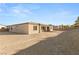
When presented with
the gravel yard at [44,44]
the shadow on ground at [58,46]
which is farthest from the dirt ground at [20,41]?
the shadow on ground at [58,46]

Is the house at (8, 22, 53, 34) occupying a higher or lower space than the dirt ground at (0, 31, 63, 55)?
higher

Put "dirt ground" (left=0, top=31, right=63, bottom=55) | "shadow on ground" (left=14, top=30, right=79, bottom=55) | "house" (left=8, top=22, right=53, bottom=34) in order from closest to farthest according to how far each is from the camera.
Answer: "shadow on ground" (left=14, top=30, right=79, bottom=55), "dirt ground" (left=0, top=31, right=63, bottom=55), "house" (left=8, top=22, right=53, bottom=34)

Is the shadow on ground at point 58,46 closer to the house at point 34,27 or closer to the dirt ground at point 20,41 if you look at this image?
the dirt ground at point 20,41

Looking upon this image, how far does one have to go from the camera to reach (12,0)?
333 centimetres

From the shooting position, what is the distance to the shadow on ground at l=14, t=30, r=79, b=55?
3.92 meters

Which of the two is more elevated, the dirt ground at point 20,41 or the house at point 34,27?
the house at point 34,27

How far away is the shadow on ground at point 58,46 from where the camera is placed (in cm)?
392

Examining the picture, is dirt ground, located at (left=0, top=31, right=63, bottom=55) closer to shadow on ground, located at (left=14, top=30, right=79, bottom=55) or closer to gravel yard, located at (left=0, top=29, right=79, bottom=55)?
gravel yard, located at (left=0, top=29, right=79, bottom=55)

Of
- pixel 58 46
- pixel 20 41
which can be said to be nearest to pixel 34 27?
pixel 20 41

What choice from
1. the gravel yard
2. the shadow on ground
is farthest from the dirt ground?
the shadow on ground

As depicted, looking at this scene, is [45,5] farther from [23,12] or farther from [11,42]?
[11,42]

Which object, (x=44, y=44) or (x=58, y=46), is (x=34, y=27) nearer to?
(x=44, y=44)

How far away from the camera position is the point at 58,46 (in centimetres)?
412
